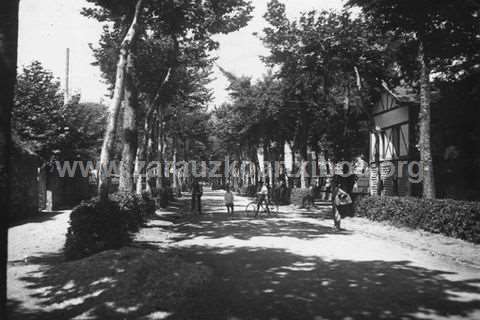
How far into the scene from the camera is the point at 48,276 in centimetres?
753

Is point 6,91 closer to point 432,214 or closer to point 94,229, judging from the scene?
point 94,229

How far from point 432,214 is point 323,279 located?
801cm

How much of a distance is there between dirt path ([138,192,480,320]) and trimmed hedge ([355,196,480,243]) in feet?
4.26

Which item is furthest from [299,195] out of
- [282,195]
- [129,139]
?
[129,139]

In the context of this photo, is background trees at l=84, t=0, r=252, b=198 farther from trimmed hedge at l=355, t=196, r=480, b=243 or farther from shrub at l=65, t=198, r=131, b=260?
trimmed hedge at l=355, t=196, r=480, b=243

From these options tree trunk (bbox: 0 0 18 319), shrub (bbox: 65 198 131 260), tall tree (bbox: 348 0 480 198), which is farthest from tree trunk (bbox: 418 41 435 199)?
tree trunk (bbox: 0 0 18 319)

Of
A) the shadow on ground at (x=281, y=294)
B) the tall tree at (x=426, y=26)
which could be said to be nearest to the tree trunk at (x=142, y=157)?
the tall tree at (x=426, y=26)

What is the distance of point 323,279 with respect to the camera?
746 cm

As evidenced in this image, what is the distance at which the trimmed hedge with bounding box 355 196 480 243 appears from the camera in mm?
11711

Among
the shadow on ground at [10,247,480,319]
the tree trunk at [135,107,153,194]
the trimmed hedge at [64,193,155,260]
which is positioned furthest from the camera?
the tree trunk at [135,107,153,194]

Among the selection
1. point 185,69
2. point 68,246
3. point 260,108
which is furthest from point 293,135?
point 68,246

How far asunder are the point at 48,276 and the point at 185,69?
18.8m

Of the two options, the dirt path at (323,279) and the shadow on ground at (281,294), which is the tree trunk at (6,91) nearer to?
the shadow on ground at (281,294)

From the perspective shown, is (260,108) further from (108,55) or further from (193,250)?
(193,250)
